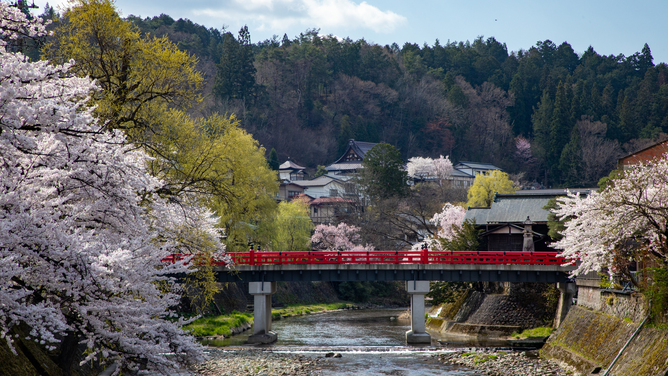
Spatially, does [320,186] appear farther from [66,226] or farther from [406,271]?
[66,226]

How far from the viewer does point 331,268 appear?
3144 cm

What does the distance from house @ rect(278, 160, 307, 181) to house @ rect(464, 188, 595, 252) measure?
46.2 metres

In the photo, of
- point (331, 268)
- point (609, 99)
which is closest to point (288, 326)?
point (331, 268)

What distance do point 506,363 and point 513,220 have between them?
1719cm

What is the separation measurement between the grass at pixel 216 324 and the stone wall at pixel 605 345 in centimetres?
1732

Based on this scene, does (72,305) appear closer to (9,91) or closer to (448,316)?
(9,91)

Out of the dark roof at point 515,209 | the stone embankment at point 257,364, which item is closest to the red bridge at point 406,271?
the stone embankment at point 257,364

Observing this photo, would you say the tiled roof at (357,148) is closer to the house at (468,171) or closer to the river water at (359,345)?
the house at (468,171)

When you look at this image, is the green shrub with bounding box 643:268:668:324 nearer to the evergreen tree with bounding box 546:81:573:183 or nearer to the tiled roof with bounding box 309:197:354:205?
the tiled roof with bounding box 309:197:354:205

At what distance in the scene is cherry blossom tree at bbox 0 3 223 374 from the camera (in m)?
8.74

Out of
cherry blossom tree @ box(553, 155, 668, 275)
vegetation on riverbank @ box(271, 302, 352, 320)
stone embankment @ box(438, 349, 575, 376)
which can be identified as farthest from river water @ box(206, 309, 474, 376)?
cherry blossom tree @ box(553, 155, 668, 275)

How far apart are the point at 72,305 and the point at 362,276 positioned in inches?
897

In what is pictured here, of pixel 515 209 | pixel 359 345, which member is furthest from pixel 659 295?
pixel 515 209

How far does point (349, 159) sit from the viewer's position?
289 ft
